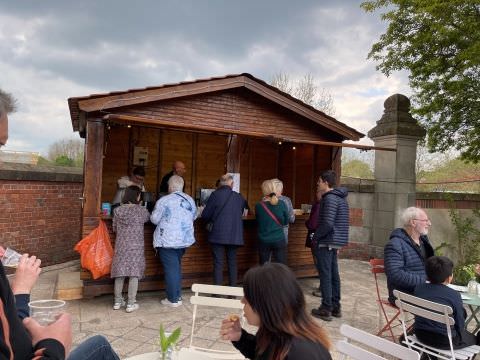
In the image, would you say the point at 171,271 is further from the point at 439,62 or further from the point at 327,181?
the point at 439,62

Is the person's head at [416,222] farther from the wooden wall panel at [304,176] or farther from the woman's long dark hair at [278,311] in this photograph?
the wooden wall panel at [304,176]

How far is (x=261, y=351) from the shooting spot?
1.77m

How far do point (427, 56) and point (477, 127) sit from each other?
201 cm

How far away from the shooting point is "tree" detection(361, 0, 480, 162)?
26.8 feet

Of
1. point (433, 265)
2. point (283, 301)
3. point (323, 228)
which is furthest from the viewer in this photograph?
point (323, 228)

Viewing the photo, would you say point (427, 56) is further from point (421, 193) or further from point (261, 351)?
point (261, 351)

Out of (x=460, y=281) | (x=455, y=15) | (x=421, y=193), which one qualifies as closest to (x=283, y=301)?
(x=460, y=281)

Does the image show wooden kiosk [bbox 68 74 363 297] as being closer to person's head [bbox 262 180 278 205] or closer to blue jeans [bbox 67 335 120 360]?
person's head [bbox 262 180 278 205]

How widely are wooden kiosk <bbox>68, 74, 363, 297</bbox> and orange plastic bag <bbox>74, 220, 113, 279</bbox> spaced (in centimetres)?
19

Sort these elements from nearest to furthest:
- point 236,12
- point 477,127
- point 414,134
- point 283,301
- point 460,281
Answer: point 283,301 < point 460,281 < point 414,134 < point 477,127 < point 236,12

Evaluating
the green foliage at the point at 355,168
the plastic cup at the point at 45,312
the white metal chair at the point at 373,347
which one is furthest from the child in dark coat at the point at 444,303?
the green foliage at the point at 355,168

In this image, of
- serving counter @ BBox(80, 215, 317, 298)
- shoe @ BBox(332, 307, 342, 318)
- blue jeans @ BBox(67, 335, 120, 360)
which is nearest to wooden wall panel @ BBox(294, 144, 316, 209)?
serving counter @ BBox(80, 215, 317, 298)

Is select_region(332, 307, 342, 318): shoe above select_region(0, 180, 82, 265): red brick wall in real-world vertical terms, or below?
below

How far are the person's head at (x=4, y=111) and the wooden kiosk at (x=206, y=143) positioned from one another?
3.48 metres
